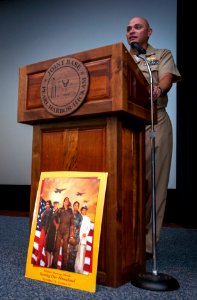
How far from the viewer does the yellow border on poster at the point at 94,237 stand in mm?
1019

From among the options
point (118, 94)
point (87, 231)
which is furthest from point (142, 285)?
point (118, 94)

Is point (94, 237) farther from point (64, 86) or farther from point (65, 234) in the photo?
point (64, 86)

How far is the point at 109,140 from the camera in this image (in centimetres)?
109

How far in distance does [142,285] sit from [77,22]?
3108 mm

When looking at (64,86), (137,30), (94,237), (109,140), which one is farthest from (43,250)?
(137,30)

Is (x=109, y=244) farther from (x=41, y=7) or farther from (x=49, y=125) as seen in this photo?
(x=41, y=7)

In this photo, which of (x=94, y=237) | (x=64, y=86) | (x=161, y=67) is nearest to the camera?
(x=94, y=237)

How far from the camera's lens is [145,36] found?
168cm

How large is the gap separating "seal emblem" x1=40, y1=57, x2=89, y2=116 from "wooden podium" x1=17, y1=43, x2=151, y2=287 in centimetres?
2

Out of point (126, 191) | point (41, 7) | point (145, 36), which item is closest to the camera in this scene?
point (126, 191)

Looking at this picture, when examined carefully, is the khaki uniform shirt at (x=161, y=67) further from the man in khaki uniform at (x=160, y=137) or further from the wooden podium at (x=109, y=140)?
the wooden podium at (x=109, y=140)

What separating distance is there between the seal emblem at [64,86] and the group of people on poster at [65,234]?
1.02 ft

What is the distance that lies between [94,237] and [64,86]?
1.65 feet

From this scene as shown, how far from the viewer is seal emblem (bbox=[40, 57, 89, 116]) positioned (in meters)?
1.11
